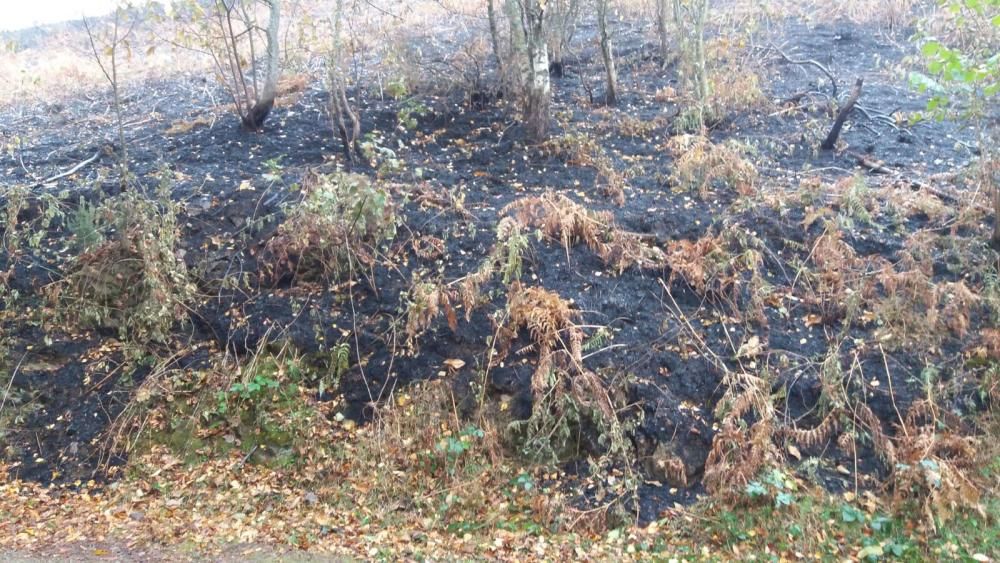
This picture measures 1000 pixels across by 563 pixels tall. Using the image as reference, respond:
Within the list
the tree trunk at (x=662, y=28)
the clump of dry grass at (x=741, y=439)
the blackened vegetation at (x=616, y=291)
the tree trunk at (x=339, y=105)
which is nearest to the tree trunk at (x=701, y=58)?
the blackened vegetation at (x=616, y=291)

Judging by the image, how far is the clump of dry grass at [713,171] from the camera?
6.35 metres

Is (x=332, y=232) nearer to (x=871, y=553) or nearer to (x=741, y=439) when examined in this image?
(x=741, y=439)

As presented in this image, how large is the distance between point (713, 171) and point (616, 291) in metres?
1.83

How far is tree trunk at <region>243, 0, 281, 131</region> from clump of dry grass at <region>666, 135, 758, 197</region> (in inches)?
156

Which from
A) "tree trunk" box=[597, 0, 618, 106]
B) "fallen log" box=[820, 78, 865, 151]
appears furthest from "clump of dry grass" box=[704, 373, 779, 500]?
"tree trunk" box=[597, 0, 618, 106]

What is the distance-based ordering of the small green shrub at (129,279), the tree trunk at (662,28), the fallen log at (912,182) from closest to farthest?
the small green shrub at (129,279), the fallen log at (912,182), the tree trunk at (662,28)

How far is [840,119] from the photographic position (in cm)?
709

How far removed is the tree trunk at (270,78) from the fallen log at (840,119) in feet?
17.9

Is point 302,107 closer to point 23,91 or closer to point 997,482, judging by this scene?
point 23,91

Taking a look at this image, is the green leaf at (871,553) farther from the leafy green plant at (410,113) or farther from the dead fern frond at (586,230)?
the leafy green plant at (410,113)

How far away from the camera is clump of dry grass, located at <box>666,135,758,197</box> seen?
250 inches

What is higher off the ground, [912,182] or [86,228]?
[86,228]

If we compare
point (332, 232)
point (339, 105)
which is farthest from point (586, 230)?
point (339, 105)

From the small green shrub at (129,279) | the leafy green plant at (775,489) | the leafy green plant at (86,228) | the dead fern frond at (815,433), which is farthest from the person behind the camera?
the leafy green plant at (86,228)
